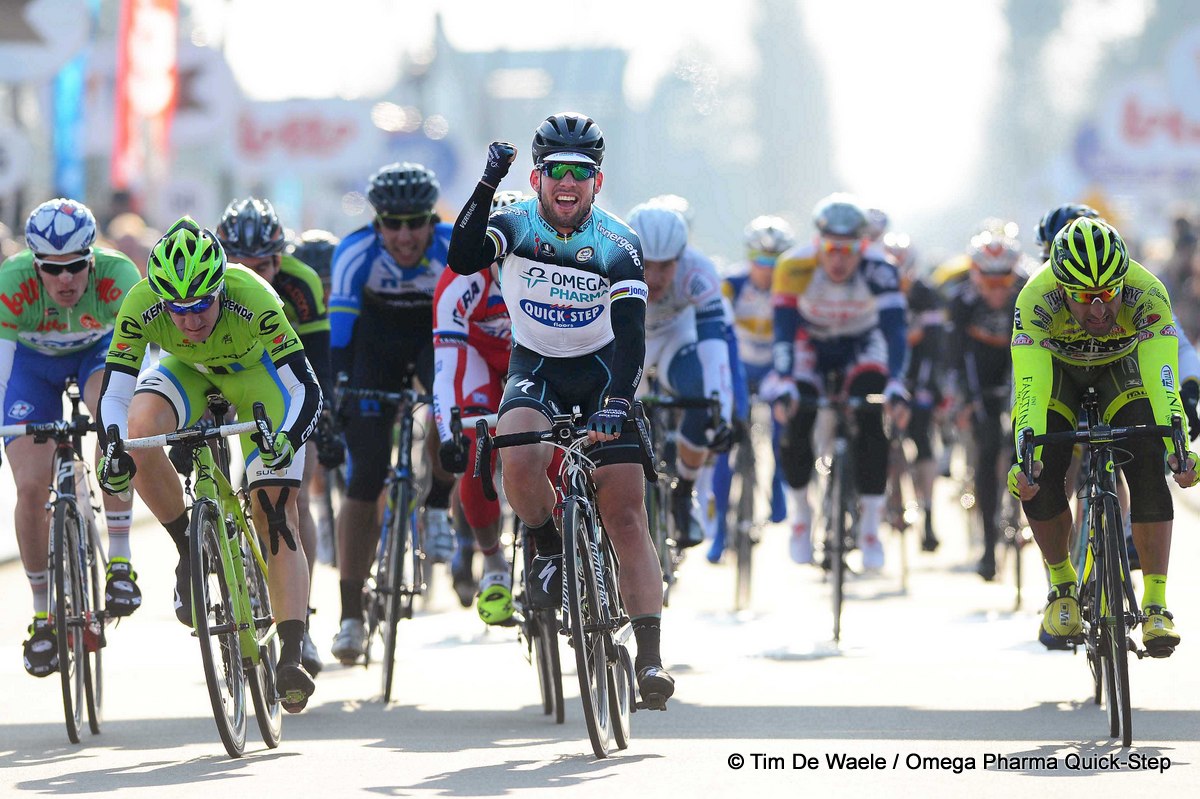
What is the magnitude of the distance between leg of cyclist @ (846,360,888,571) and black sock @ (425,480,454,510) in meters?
2.82

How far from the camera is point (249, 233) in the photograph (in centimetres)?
1020

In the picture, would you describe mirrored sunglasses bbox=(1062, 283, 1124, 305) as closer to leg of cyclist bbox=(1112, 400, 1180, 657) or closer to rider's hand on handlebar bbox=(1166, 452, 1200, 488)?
leg of cyclist bbox=(1112, 400, 1180, 657)

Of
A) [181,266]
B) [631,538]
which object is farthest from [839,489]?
[181,266]

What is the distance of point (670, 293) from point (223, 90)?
2259 centimetres

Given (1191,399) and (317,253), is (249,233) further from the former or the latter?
(1191,399)

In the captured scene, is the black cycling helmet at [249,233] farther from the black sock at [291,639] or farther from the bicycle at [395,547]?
the black sock at [291,639]

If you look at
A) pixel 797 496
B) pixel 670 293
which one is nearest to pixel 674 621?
pixel 797 496

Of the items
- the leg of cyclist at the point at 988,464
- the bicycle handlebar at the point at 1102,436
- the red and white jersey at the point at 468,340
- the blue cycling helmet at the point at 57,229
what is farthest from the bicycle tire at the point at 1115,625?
the leg of cyclist at the point at 988,464

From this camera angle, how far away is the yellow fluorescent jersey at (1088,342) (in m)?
8.61

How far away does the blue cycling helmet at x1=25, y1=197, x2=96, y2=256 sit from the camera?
9484 millimetres

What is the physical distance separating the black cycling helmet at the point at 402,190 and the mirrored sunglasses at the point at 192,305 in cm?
211

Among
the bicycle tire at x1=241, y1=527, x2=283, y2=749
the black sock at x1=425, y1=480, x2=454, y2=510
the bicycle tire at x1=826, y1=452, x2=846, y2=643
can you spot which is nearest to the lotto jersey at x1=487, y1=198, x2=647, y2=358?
the bicycle tire at x1=241, y1=527, x2=283, y2=749

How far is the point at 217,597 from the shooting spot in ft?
27.2

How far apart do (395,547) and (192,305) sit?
6.96 ft
